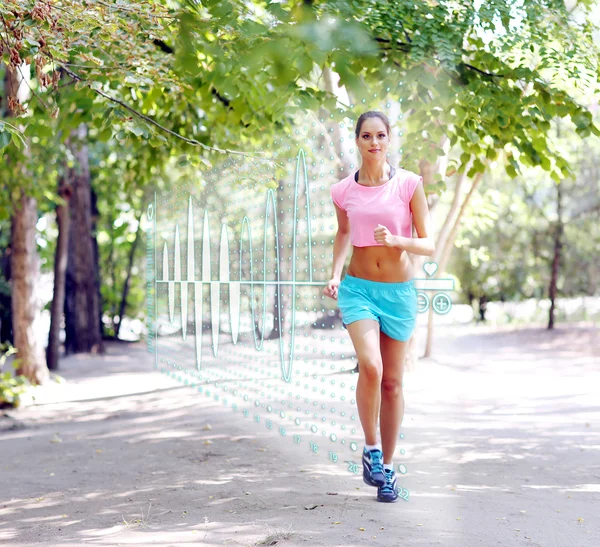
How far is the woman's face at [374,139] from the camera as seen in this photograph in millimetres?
4406

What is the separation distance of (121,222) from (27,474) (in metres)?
18.9

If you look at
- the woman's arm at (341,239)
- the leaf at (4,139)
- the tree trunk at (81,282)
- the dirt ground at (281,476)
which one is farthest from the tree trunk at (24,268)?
the woman's arm at (341,239)

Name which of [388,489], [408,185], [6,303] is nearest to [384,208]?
[408,185]

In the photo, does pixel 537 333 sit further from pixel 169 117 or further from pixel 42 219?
pixel 169 117

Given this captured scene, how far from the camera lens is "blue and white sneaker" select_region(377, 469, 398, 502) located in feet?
15.2

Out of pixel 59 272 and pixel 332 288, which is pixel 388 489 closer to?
pixel 332 288

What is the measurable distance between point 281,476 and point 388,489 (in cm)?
124

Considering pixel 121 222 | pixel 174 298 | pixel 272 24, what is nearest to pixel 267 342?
pixel 174 298

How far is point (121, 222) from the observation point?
81.5 ft

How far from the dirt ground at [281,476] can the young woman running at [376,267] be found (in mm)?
588

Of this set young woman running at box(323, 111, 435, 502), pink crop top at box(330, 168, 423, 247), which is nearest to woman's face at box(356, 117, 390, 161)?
young woman running at box(323, 111, 435, 502)

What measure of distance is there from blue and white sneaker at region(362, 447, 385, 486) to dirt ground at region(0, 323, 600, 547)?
6.0 inches

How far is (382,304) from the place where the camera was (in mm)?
4461

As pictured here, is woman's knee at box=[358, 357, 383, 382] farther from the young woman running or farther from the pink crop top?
the pink crop top
